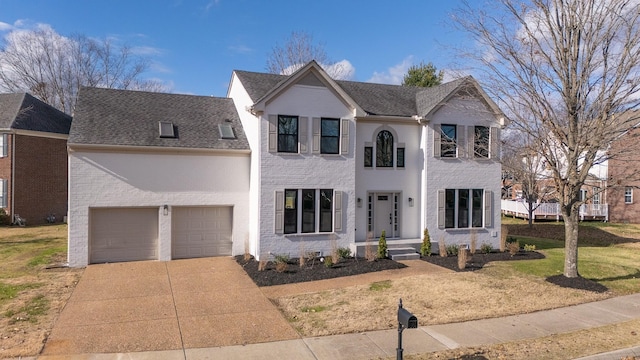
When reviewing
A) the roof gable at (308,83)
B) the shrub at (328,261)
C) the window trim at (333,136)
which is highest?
the roof gable at (308,83)

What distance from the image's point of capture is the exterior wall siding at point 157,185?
13820 mm

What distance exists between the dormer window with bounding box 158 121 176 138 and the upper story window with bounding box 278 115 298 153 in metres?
4.08

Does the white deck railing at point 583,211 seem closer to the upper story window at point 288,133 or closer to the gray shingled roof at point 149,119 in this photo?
the upper story window at point 288,133

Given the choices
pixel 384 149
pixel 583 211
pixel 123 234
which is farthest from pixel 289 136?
pixel 583 211

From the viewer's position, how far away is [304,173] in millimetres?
15039

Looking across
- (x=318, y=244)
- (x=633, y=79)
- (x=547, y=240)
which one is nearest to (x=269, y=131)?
(x=318, y=244)

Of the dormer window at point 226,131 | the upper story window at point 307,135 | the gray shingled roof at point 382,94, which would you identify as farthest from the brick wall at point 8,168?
the upper story window at point 307,135

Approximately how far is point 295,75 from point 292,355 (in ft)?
33.8

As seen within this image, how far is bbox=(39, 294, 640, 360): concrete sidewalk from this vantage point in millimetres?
6973

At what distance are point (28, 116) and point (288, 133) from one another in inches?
730

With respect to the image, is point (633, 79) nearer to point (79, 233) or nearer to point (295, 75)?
point (295, 75)

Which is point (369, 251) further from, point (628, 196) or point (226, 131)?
point (628, 196)

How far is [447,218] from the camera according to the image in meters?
17.0

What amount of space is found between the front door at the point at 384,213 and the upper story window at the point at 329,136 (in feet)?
9.33
